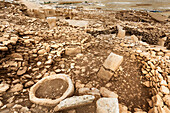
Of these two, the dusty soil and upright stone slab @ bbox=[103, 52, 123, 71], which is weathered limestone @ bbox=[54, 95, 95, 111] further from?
upright stone slab @ bbox=[103, 52, 123, 71]

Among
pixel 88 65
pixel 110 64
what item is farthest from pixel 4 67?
pixel 110 64

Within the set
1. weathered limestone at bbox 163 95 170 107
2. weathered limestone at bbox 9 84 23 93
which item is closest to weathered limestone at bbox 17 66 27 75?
weathered limestone at bbox 9 84 23 93

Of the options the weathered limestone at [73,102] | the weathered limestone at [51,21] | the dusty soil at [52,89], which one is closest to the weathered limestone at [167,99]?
the weathered limestone at [73,102]

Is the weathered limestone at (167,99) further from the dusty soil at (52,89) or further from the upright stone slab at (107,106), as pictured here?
the dusty soil at (52,89)

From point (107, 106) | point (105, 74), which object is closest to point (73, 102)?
point (107, 106)

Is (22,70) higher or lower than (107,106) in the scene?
higher

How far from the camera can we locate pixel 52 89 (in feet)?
6.88

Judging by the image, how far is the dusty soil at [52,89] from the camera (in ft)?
6.55

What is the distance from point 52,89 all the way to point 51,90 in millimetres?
28

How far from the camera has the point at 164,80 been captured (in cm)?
221

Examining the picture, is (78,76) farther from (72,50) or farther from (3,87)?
(3,87)

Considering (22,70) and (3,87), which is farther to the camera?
(22,70)

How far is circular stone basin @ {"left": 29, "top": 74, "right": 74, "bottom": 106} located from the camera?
181 centimetres

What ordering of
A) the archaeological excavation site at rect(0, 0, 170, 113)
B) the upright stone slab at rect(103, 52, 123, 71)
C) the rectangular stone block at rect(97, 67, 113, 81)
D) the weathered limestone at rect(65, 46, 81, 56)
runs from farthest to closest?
1. the weathered limestone at rect(65, 46, 81, 56)
2. the rectangular stone block at rect(97, 67, 113, 81)
3. the upright stone slab at rect(103, 52, 123, 71)
4. the archaeological excavation site at rect(0, 0, 170, 113)
